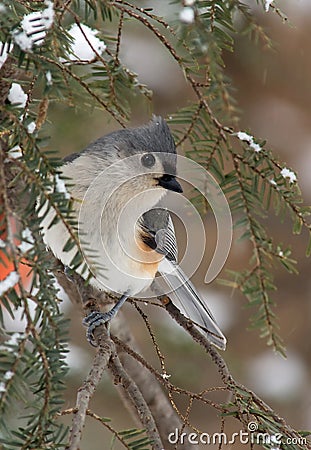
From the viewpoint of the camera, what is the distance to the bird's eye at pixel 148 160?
4.23 feet

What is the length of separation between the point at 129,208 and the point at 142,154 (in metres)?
0.12

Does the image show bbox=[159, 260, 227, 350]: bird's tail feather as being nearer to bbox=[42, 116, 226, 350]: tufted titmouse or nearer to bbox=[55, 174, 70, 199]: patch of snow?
bbox=[42, 116, 226, 350]: tufted titmouse

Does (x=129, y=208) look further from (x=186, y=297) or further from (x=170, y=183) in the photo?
(x=186, y=297)

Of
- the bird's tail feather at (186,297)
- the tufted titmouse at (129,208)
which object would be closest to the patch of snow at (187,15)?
the tufted titmouse at (129,208)

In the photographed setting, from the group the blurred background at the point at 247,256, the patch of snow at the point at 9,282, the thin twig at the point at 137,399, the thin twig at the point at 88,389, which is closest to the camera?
the patch of snow at the point at 9,282

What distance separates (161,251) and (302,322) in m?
1.73

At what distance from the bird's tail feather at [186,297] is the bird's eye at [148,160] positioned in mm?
240

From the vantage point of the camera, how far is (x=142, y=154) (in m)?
1.31

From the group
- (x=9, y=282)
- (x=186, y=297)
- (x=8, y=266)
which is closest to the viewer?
(x=9, y=282)

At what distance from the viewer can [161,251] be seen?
4.46 feet

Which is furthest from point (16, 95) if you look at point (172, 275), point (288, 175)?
point (172, 275)

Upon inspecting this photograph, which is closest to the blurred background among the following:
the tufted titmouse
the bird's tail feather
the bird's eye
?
the bird's tail feather

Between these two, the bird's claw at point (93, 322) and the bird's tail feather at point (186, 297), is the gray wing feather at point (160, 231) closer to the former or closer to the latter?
the bird's tail feather at point (186, 297)

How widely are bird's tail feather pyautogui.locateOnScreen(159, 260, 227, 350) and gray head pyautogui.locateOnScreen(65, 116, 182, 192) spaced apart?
24 centimetres
